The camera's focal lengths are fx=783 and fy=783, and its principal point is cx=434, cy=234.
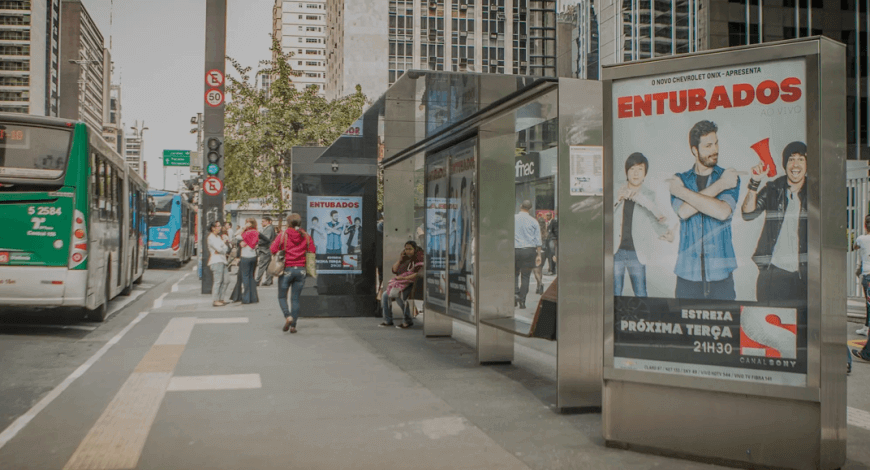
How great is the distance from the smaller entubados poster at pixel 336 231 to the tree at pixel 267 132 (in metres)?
12.8

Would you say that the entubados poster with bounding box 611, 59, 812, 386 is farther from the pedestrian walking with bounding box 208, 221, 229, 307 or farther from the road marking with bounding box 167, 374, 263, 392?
the pedestrian walking with bounding box 208, 221, 229, 307

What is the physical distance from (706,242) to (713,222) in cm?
13

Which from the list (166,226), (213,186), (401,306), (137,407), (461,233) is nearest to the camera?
(137,407)

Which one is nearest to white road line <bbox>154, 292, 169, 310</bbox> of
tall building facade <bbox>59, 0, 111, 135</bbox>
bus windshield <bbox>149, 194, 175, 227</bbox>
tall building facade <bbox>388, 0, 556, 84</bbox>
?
bus windshield <bbox>149, 194, 175, 227</bbox>

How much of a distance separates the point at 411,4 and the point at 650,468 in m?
93.3

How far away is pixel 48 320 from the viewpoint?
42.1ft

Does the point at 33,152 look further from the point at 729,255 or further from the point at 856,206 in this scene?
the point at 856,206

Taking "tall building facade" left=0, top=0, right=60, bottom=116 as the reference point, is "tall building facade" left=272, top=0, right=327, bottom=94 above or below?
above

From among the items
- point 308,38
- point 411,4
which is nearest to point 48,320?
point 411,4

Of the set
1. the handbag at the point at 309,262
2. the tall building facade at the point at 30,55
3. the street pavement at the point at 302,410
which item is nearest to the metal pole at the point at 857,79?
the street pavement at the point at 302,410

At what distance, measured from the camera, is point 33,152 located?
10852 millimetres

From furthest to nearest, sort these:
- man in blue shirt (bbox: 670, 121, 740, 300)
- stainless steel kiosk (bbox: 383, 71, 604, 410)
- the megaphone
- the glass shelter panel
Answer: the glass shelter panel < stainless steel kiosk (bbox: 383, 71, 604, 410) < man in blue shirt (bbox: 670, 121, 740, 300) < the megaphone

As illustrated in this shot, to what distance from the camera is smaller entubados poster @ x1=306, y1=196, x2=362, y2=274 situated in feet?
45.2

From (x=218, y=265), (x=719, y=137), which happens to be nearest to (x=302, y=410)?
(x=719, y=137)
